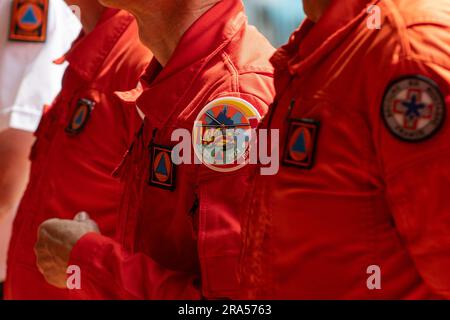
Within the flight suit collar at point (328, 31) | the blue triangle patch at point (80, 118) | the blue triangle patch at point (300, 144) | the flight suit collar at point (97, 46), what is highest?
the flight suit collar at point (97, 46)

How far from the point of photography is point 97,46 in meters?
1.76

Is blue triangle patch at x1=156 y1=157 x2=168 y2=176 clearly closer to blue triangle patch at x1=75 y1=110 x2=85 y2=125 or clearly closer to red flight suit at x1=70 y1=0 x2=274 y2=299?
red flight suit at x1=70 y1=0 x2=274 y2=299

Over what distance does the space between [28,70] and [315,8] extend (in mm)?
1076

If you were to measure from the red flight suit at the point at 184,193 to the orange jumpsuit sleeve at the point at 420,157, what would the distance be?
32 cm

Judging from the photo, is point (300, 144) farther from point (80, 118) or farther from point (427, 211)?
point (80, 118)

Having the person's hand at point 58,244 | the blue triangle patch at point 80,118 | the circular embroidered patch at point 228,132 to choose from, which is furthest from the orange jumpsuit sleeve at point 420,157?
the blue triangle patch at point 80,118

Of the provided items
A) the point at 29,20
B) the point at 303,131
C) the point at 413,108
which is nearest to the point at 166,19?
the point at 303,131

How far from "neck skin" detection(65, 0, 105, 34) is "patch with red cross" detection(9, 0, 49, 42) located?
0.21 metres

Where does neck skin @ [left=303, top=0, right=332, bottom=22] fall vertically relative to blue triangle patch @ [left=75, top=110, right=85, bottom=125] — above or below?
below

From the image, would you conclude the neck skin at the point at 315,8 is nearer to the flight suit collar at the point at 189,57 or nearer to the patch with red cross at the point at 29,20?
the flight suit collar at the point at 189,57

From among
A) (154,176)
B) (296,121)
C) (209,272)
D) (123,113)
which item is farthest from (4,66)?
(296,121)

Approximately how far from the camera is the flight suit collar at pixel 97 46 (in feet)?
5.74

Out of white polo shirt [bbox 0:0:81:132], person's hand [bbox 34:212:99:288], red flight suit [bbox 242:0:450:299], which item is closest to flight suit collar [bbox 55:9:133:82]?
white polo shirt [bbox 0:0:81:132]

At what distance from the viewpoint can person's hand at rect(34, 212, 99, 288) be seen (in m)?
1.42
